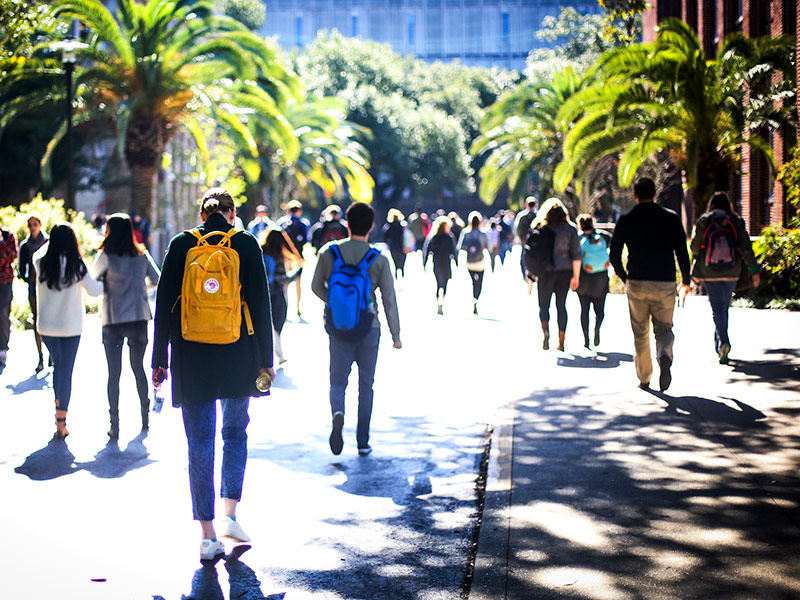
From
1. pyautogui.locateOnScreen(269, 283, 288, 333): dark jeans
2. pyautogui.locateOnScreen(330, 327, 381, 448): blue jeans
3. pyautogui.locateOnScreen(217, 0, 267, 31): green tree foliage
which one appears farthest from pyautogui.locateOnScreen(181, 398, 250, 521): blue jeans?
pyautogui.locateOnScreen(217, 0, 267, 31): green tree foliage

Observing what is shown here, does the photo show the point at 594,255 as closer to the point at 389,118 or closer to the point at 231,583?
the point at 231,583

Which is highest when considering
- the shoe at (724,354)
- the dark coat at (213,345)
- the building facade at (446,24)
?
the building facade at (446,24)

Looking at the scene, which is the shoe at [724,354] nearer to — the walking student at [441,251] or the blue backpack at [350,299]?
the blue backpack at [350,299]

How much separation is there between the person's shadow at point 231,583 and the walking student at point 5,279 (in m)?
8.44

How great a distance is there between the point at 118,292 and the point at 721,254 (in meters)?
6.03

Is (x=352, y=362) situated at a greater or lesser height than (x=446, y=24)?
lesser

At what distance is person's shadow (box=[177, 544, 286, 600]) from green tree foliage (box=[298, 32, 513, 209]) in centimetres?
5779

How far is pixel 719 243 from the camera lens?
37.8 feet

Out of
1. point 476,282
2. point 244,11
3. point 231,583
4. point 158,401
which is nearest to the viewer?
point 231,583

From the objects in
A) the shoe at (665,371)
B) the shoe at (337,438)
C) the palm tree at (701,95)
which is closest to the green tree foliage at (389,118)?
the palm tree at (701,95)

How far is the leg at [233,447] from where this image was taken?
5.90m

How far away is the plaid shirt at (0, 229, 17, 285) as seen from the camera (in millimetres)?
13008

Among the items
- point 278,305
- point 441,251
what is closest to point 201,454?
point 278,305

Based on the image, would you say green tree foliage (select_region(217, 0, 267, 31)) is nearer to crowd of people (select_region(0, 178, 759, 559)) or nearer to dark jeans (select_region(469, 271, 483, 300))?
dark jeans (select_region(469, 271, 483, 300))
